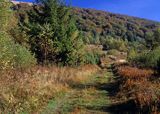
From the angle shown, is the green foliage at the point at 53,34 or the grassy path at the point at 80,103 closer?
the grassy path at the point at 80,103

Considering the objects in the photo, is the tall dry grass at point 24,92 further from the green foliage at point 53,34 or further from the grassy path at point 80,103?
the green foliage at point 53,34

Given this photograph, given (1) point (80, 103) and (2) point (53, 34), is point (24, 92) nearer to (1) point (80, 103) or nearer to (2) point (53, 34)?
(1) point (80, 103)

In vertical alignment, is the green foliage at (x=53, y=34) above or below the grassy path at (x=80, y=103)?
above

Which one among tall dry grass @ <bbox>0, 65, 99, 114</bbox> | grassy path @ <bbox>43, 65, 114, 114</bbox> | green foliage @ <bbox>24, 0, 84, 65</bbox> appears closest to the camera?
tall dry grass @ <bbox>0, 65, 99, 114</bbox>

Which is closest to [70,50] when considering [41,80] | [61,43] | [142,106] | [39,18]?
[61,43]

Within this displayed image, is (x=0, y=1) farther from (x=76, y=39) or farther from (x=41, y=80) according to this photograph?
(x=76, y=39)

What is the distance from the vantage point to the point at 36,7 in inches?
1658

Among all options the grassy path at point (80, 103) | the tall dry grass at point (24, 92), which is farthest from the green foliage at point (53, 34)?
the tall dry grass at point (24, 92)

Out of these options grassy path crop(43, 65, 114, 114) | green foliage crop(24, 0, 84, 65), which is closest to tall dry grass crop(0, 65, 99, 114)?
grassy path crop(43, 65, 114, 114)

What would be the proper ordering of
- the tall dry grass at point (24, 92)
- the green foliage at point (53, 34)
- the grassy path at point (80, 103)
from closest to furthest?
1. the tall dry grass at point (24, 92)
2. the grassy path at point (80, 103)
3. the green foliage at point (53, 34)

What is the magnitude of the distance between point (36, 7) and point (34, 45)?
595 centimetres

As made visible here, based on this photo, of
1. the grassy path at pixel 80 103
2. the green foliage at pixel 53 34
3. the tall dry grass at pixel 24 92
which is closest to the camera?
the tall dry grass at pixel 24 92

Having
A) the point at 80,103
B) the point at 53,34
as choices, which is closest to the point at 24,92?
the point at 80,103

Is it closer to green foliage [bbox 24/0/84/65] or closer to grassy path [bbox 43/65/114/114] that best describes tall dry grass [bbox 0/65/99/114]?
grassy path [bbox 43/65/114/114]
